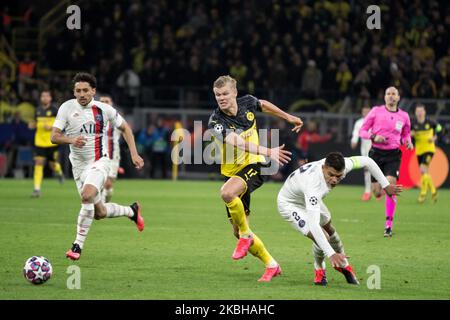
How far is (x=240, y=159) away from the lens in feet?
37.1

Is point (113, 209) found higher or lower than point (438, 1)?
lower

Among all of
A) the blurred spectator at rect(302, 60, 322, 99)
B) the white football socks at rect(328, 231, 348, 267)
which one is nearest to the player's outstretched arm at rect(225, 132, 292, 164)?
the white football socks at rect(328, 231, 348, 267)

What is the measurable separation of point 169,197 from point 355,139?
4.69 metres

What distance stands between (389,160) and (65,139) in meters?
6.53

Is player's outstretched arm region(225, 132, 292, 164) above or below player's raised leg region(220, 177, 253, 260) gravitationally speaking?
above

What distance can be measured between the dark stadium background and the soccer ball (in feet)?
65.4

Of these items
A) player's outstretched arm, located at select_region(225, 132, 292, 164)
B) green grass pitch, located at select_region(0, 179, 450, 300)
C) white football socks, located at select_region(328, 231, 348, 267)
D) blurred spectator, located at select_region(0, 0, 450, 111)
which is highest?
blurred spectator, located at select_region(0, 0, 450, 111)

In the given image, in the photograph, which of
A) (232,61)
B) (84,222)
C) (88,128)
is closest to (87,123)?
(88,128)

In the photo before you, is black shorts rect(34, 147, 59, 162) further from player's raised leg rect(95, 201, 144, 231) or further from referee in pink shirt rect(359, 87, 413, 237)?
player's raised leg rect(95, 201, 144, 231)

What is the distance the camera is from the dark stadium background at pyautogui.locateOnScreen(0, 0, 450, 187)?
99.3 ft

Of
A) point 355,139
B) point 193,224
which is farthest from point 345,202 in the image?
point 193,224

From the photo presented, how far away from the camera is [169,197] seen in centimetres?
2389
